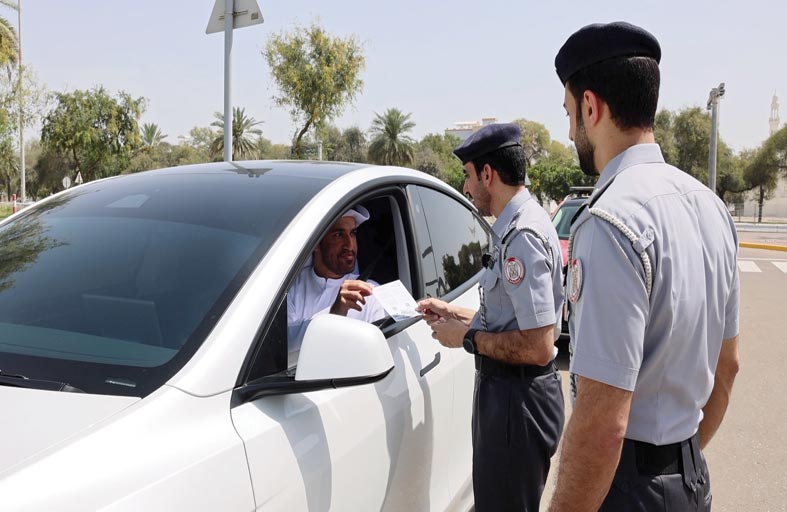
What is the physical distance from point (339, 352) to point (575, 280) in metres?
0.61

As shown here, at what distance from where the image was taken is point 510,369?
2.37 meters

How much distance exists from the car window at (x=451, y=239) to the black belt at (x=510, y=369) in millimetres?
548

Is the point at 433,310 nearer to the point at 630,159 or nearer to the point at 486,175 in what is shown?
the point at 486,175

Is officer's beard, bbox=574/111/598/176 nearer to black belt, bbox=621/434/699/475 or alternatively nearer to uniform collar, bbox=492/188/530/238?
black belt, bbox=621/434/699/475

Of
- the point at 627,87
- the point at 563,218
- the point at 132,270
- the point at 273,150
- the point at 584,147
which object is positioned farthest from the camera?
the point at 273,150

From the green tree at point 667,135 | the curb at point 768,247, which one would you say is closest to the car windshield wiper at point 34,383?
the curb at point 768,247

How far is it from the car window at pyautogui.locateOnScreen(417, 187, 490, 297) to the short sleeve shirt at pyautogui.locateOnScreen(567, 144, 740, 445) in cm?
148

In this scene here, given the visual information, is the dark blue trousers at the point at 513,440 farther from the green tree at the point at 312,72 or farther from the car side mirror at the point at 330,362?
the green tree at the point at 312,72

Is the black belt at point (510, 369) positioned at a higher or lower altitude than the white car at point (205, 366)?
lower

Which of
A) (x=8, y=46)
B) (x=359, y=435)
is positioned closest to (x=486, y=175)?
(x=359, y=435)

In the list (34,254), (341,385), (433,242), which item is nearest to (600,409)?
(341,385)

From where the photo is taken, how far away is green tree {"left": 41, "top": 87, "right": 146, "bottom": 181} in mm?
32250

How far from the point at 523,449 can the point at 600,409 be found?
40.6 inches

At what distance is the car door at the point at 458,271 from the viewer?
2.65m
